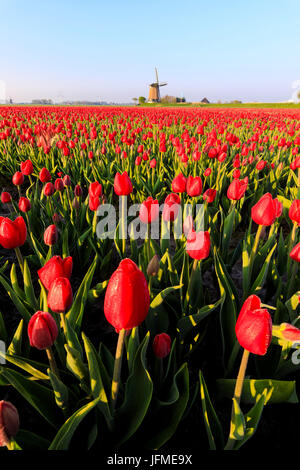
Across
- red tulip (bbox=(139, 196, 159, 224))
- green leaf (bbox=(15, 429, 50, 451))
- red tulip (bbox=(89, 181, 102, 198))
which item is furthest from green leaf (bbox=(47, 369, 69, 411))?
red tulip (bbox=(89, 181, 102, 198))

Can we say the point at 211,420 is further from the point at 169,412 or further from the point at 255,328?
the point at 255,328

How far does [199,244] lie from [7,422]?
35.8 inches

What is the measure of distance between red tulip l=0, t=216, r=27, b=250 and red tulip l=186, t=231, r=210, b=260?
801 millimetres

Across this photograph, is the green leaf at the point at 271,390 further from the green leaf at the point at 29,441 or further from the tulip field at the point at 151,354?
the green leaf at the point at 29,441

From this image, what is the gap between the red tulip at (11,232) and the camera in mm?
1270

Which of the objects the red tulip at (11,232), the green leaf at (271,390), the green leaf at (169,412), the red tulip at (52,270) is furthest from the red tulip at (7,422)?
the green leaf at (271,390)

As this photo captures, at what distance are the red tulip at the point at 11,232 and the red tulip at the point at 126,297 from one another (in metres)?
0.75

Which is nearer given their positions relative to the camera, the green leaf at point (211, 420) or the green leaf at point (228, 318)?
the green leaf at point (211, 420)

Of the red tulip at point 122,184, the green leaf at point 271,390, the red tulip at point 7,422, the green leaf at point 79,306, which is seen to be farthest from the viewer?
the red tulip at point 122,184

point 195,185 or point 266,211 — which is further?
point 195,185

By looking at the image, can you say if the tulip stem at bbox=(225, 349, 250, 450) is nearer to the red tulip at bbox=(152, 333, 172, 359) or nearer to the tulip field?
the tulip field

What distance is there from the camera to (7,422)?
2.44 ft

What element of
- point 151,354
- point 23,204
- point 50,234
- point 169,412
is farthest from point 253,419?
point 23,204
